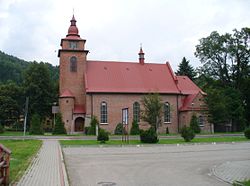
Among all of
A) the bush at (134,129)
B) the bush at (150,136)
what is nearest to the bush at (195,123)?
the bush at (134,129)

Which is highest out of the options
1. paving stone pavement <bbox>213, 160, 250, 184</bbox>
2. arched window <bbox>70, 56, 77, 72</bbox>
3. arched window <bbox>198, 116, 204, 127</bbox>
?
arched window <bbox>70, 56, 77, 72</bbox>

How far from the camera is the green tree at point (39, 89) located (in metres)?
62.2

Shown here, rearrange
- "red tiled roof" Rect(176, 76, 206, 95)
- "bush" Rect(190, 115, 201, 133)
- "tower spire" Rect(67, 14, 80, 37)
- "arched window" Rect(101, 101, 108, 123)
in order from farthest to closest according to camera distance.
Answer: "red tiled roof" Rect(176, 76, 206, 95)
"tower spire" Rect(67, 14, 80, 37)
"arched window" Rect(101, 101, 108, 123)
"bush" Rect(190, 115, 201, 133)

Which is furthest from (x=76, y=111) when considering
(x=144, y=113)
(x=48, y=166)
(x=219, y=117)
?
(x=48, y=166)

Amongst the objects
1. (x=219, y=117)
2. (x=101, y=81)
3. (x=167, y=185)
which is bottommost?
(x=167, y=185)

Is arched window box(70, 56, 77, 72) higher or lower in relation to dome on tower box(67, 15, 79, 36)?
lower

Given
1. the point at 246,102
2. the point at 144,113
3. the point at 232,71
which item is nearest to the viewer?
the point at 144,113

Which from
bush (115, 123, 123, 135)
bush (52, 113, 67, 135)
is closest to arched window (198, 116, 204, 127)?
bush (115, 123, 123, 135)

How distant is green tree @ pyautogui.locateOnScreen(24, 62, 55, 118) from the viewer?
2448 inches

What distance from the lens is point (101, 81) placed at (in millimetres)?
54156

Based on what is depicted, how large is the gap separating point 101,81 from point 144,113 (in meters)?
17.2

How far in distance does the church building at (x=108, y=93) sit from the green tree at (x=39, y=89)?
10.8 meters

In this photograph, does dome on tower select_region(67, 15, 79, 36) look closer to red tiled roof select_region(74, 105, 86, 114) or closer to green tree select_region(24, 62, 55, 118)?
red tiled roof select_region(74, 105, 86, 114)

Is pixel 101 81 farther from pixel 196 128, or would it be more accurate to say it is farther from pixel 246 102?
pixel 246 102
